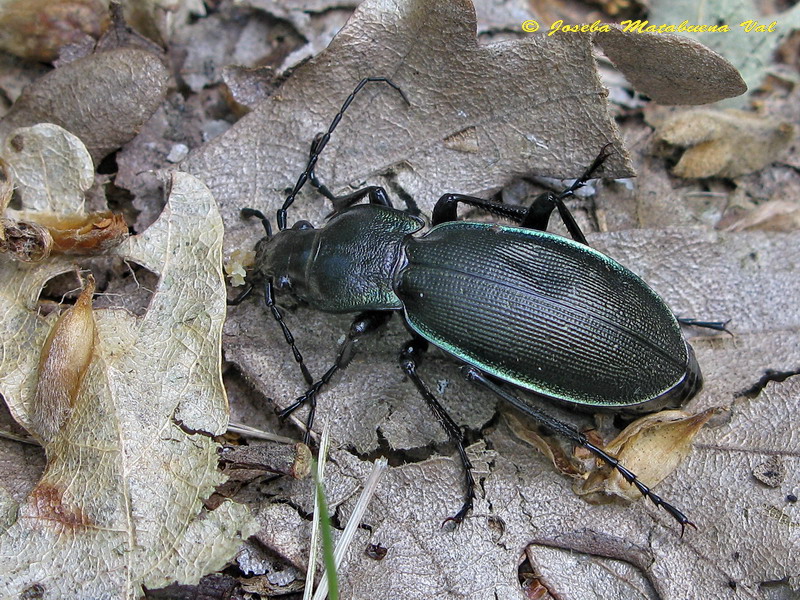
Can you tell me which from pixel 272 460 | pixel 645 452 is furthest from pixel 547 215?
pixel 272 460

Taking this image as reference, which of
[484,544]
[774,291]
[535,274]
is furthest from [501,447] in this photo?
[774,291]

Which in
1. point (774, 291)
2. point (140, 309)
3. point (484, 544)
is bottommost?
point (484, 544)

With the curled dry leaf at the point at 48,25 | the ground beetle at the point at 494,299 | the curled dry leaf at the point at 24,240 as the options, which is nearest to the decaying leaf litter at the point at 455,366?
the ground beetle at the point at 494,299

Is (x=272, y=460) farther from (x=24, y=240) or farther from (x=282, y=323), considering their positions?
(x=24, y=240)

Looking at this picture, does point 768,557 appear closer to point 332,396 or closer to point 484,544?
point 484,544

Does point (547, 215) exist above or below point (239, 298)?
above
